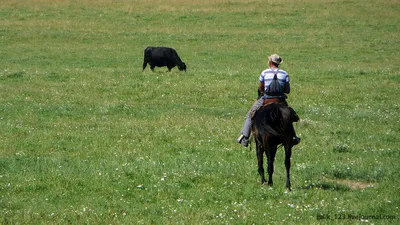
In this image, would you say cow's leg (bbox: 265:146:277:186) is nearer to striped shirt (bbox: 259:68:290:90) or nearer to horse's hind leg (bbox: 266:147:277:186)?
horse's hind leg (bbox: 266:147:277:186)

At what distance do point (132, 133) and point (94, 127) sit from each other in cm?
131

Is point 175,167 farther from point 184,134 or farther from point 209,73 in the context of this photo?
point 209,73

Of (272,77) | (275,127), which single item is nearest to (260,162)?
(275,127)

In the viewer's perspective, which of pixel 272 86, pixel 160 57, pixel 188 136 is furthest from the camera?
pixel 160 57

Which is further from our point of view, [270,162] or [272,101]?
[272,101]

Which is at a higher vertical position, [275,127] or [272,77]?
[272,77]

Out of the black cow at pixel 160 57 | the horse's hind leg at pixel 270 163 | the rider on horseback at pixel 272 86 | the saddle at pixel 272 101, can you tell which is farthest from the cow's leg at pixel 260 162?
the black cow at pixel 160 57

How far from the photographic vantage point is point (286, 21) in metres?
48.2

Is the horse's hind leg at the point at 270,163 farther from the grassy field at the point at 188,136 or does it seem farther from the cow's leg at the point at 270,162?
the grassy field at the point at 188,136

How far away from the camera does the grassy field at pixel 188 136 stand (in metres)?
9.45

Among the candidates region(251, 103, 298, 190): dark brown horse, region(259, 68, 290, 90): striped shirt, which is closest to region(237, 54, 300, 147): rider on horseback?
region(259, 68, 290, 90): striped shirt

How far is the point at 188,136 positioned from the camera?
15.4 metres

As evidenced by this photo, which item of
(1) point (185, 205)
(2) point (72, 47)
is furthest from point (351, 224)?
(2) point (72, 47)

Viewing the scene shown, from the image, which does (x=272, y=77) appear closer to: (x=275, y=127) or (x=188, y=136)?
(x=275, y=127)
